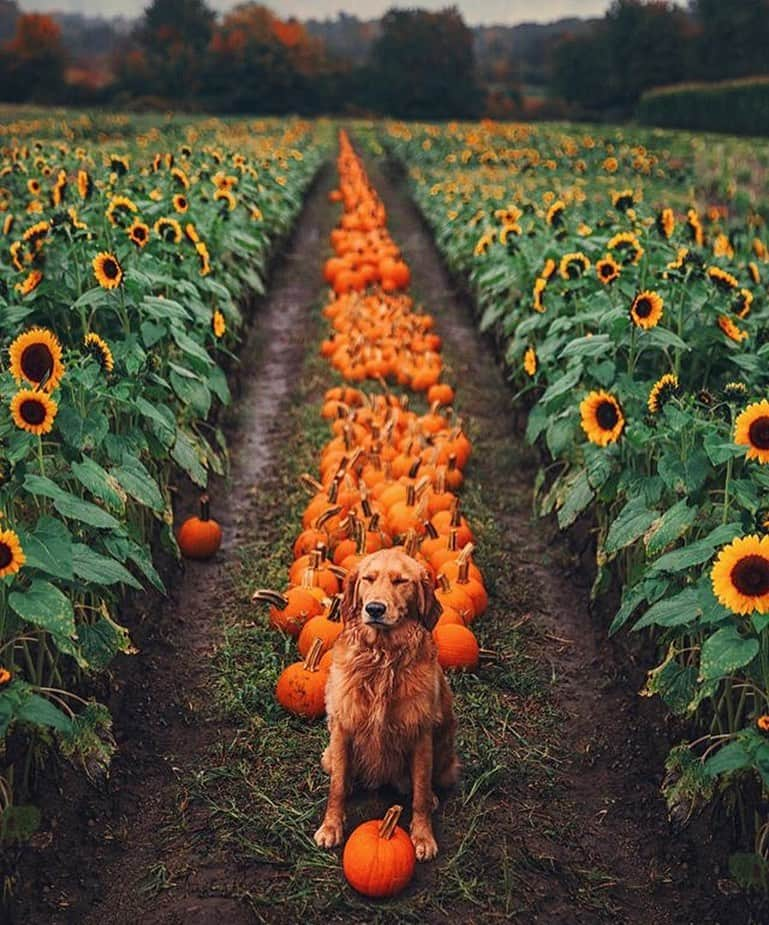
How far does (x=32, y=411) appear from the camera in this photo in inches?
139

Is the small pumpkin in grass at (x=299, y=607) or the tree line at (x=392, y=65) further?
the tree line at (x=392, y=65)

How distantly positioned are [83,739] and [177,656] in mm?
1365

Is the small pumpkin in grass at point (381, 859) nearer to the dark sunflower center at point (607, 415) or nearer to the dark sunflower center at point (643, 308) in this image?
the dark sunflower center at point (607, 415)

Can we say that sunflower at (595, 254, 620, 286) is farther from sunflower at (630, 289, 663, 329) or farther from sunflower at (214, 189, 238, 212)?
sunflower at (214, 189, 238, 212)

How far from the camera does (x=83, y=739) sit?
3703mm

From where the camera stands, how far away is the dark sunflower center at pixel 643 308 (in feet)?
15.4

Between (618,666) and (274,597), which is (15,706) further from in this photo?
(618,666)

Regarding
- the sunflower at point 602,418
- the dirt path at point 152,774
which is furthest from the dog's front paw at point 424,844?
the sunflower at point 602,418

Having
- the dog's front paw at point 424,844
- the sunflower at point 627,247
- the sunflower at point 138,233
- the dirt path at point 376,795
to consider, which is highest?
the sunflower at point 138,233

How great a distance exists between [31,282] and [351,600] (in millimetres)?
2796

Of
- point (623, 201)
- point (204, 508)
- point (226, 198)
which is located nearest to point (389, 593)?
point (204, 508)

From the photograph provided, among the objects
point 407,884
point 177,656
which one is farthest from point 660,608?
point 177,656

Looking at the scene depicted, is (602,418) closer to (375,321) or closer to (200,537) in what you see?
(200,537)

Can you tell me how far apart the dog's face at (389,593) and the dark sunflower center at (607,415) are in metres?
1.41
